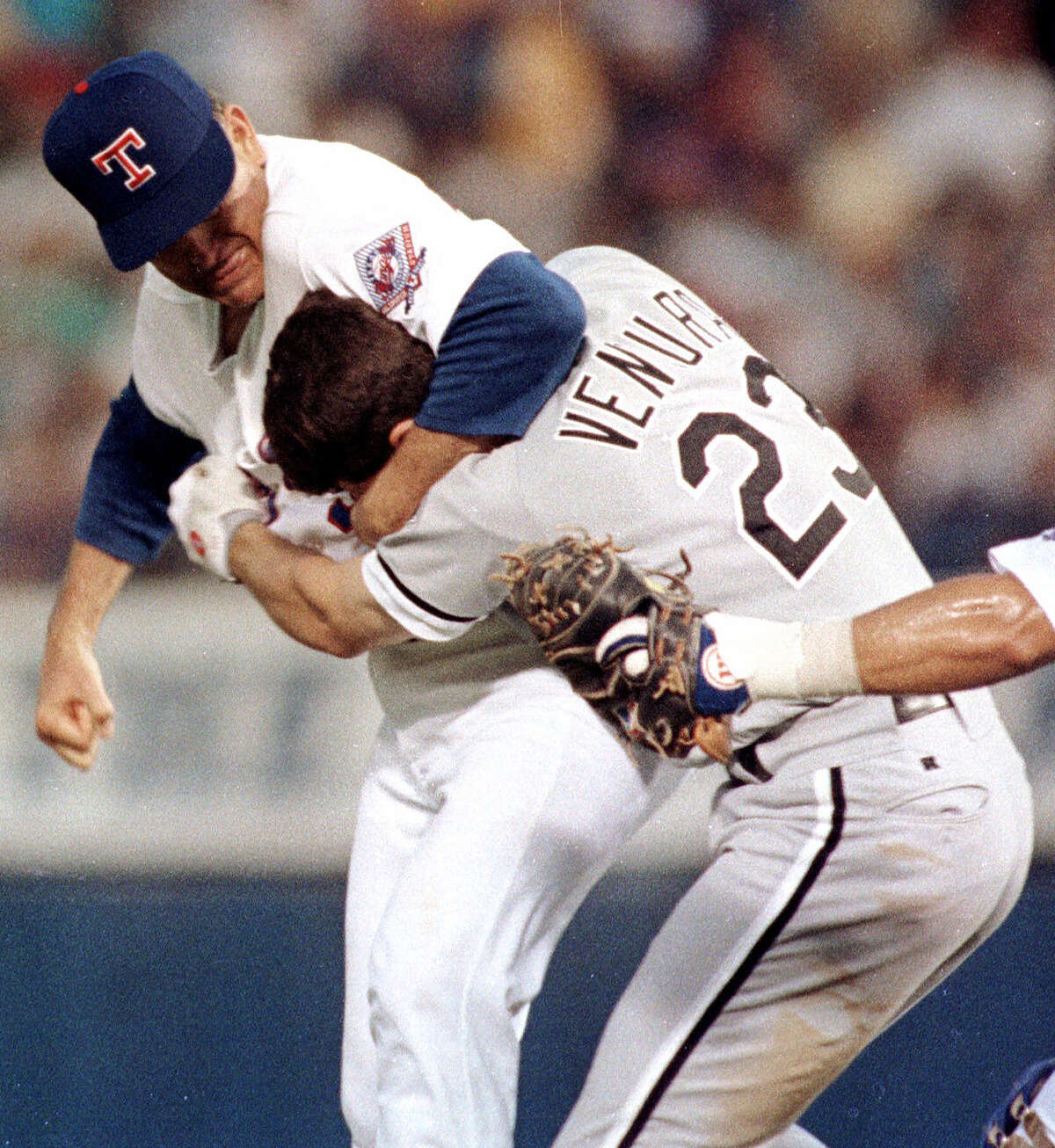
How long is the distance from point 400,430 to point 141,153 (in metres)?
0.35

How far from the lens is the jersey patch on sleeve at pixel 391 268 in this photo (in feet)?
4.57

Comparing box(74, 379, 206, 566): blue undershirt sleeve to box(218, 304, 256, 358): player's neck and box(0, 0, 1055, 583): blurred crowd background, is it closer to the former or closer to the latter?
box(218, 304, 256, 358): player's neck

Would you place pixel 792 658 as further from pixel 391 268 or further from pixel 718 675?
pixel 391 268

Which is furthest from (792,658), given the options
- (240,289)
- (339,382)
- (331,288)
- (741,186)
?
(741,186)

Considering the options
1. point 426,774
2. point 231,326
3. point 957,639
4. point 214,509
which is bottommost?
point 426,774

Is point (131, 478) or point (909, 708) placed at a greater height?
point (909, 708)

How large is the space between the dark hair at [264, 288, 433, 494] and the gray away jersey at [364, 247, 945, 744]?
0.09 metres

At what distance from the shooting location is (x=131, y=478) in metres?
1.77

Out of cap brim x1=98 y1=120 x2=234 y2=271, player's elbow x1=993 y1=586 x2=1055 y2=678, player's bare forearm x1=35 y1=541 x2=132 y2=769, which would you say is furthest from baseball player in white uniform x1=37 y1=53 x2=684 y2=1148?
player's elbow x1=993 y1=586 x2=1055 y2=678

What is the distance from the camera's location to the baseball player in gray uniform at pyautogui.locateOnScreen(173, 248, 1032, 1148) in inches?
51.0

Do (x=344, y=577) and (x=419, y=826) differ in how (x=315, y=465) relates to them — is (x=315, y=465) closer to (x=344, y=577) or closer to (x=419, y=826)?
(x=344, y=577)

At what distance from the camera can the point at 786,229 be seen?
2.51m

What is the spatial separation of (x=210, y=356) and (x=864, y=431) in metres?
1.30

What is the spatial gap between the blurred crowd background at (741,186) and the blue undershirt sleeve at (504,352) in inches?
43.6
